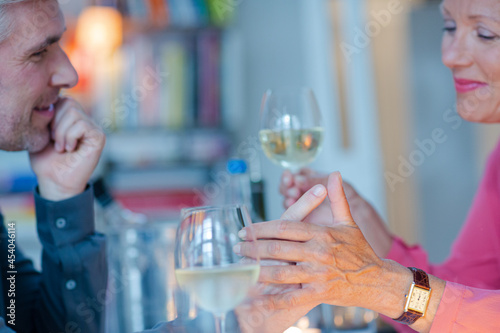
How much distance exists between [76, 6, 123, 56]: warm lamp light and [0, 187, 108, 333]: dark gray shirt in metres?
1.81

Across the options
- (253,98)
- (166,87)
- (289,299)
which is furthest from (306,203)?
(253,98)

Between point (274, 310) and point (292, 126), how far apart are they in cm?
48

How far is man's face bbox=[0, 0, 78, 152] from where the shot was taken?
1009 mm

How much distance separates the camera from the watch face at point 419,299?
76 cm

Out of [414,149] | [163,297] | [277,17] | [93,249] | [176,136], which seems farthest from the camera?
[414,149]

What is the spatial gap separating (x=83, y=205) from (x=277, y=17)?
7.47ft

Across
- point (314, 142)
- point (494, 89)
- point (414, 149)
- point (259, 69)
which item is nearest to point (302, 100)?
point (314, 142)

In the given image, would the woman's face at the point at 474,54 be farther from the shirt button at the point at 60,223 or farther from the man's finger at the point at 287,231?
the shirt button at the point at 60,223

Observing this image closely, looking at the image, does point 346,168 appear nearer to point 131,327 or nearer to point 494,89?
point 494,89

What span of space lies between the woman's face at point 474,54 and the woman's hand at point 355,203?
1.00 ft

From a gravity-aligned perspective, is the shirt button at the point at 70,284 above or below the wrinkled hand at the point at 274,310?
below

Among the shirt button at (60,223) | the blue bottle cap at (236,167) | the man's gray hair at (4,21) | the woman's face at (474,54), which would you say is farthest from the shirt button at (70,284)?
the woman's face at (474,54)

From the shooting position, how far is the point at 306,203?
0.74 metres

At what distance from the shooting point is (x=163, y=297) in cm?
124
